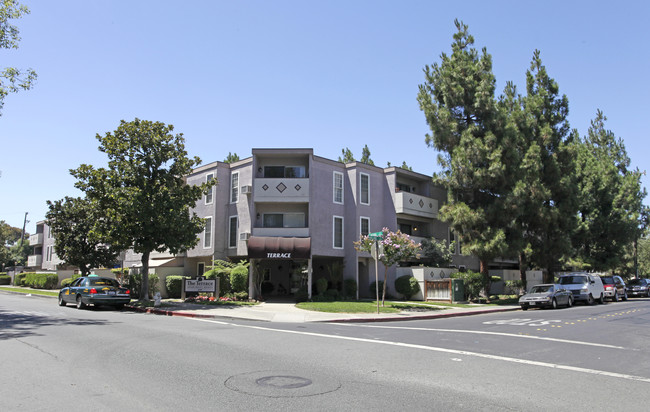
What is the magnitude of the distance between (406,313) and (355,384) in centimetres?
1419

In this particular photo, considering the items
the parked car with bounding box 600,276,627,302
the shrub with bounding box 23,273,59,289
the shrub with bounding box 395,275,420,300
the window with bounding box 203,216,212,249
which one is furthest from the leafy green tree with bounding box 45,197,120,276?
the parked car with bounding box 600,276,627,302

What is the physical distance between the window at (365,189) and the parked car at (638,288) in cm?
2336

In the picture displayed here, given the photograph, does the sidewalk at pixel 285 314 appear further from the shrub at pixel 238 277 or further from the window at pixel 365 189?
the window at pixel 365 189

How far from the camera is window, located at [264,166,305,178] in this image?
97.0ft

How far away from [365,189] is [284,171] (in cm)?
543

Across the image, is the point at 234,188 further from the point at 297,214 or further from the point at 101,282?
the point at 101,282

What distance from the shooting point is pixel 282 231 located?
2769 centimetres

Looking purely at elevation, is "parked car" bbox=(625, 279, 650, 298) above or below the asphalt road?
above

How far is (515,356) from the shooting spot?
9.43m

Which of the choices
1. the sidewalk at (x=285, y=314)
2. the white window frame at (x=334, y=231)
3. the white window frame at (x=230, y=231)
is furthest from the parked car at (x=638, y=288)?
the white window frame at (x=230, y=231)

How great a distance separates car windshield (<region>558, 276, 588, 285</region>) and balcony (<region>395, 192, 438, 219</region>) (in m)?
9.35

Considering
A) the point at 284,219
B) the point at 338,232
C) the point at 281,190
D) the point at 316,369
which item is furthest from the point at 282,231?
the point at 316,369

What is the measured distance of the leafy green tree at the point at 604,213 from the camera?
37250 millimetres

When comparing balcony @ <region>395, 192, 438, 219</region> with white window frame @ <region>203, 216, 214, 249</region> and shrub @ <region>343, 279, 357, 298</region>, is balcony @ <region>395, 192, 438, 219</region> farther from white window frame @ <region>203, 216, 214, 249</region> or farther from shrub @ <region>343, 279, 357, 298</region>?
white window frame @ <region>203, 216, 214, 249</region>
